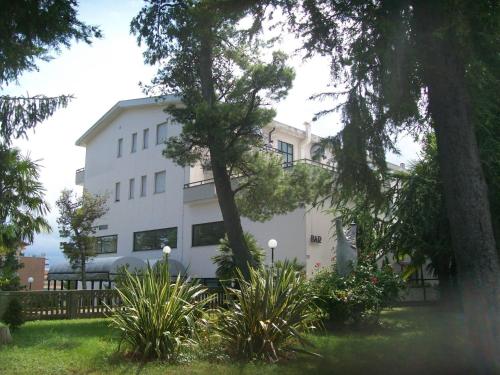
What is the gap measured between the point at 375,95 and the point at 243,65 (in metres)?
6.85

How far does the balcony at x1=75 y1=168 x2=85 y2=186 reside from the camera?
1775 inches

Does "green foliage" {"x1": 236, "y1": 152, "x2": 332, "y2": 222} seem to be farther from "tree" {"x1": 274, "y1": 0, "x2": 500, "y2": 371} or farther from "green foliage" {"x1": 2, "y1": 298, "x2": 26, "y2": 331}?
"green foliage" {"x1": 2, "y1": 298, "x2": 26, "y2": 331}

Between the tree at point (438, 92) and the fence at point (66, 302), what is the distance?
800cm

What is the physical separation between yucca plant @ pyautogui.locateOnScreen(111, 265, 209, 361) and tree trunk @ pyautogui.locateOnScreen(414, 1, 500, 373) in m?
4.53

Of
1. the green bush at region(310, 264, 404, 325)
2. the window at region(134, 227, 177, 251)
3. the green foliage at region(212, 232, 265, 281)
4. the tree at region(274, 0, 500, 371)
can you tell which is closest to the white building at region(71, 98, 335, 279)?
the window at region(134, 227, 177, 251)

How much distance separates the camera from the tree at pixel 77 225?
2894cm

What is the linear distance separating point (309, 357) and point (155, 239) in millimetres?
26855

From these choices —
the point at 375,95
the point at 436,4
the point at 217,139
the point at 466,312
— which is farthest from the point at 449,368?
the point at 217,139

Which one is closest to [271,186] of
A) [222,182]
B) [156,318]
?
[222,182]

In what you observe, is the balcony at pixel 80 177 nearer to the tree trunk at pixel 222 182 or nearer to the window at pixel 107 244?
the window at pixel 107 244

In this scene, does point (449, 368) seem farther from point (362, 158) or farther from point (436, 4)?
point (436, 4)

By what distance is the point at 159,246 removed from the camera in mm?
34531

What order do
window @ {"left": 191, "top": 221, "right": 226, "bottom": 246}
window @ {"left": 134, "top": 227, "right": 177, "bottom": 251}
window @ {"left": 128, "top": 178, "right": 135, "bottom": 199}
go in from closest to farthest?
window @ {"left": 191, "top": 221, "right": 226, "bottom": 246} → window @ {"left": 134, "top": 227, "right": 177, "bottom": 251} → window @ {"left": 128, "top": 178, "right": 135, "bottom": 199}

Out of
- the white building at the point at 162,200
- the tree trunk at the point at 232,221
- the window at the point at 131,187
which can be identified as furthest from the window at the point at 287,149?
the tree trunk at the point at 232,221
